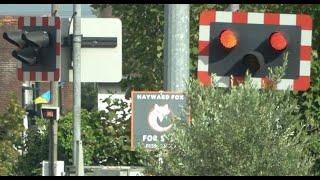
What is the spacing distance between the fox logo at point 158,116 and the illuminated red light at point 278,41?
876 mm

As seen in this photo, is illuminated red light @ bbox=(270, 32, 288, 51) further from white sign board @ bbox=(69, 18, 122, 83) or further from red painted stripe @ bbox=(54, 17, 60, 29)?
red painted stripe @ bbox=(54, 17, 60, 29)

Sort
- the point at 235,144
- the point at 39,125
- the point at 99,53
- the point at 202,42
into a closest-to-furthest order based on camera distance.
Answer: the point at 235,144, the point at 202,42, the point at 99,53, the point at 39,125

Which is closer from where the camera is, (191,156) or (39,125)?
(191,156)

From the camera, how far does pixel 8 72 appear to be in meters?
57.2

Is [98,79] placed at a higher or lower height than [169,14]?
lower

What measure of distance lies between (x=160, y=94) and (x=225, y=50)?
57 centimetres

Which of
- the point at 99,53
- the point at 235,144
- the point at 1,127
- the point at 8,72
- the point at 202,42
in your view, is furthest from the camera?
the point at 8,72

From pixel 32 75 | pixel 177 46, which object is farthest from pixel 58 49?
pixel 177 46

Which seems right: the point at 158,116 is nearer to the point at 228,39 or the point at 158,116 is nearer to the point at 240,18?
the point at 228,39

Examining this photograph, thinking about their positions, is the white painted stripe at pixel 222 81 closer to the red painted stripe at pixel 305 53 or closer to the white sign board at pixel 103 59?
the red painted stripe at pixel 305 53

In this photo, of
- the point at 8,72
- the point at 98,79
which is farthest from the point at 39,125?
the point at 8,72

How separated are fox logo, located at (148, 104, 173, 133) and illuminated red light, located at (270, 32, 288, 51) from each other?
88cm

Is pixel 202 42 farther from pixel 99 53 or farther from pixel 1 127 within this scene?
pixel 1 127

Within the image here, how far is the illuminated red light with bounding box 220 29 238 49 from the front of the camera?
7.05 metres
